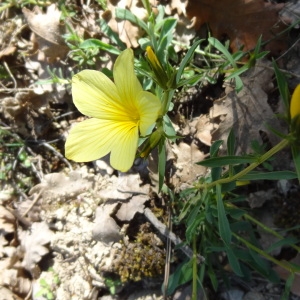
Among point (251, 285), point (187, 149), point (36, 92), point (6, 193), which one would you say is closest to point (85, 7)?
point (36, 92)

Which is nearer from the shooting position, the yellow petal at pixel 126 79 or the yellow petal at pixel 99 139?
the yellow petal at pixel 126 79

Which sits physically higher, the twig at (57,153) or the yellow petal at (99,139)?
the yellow petal at (99,139)

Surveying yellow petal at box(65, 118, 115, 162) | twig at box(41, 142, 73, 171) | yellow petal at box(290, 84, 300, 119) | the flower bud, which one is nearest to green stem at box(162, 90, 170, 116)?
the flower bud

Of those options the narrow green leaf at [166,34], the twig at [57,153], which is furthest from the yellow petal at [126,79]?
the twig at [57,153]

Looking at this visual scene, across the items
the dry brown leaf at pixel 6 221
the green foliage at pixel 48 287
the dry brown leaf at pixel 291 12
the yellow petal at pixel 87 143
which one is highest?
the dry brown leaf at pixel 291 12

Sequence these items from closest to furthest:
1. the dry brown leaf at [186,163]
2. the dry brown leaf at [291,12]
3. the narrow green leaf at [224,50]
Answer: the narrow green leaf at [224,50]
the dry brown leaf at [291,12]
the dry brown leaf at [186,163]

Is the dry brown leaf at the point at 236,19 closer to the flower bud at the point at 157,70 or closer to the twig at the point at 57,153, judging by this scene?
the flower bud at the point at 157,70

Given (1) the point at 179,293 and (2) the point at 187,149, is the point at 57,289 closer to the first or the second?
(1) the point at 179,293

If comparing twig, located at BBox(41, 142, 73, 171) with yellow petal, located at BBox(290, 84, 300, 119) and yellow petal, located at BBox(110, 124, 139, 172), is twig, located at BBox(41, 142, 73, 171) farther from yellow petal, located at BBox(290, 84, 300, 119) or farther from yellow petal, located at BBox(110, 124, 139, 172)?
yellow petal, located at BBox(290, 84, 300, 119)
